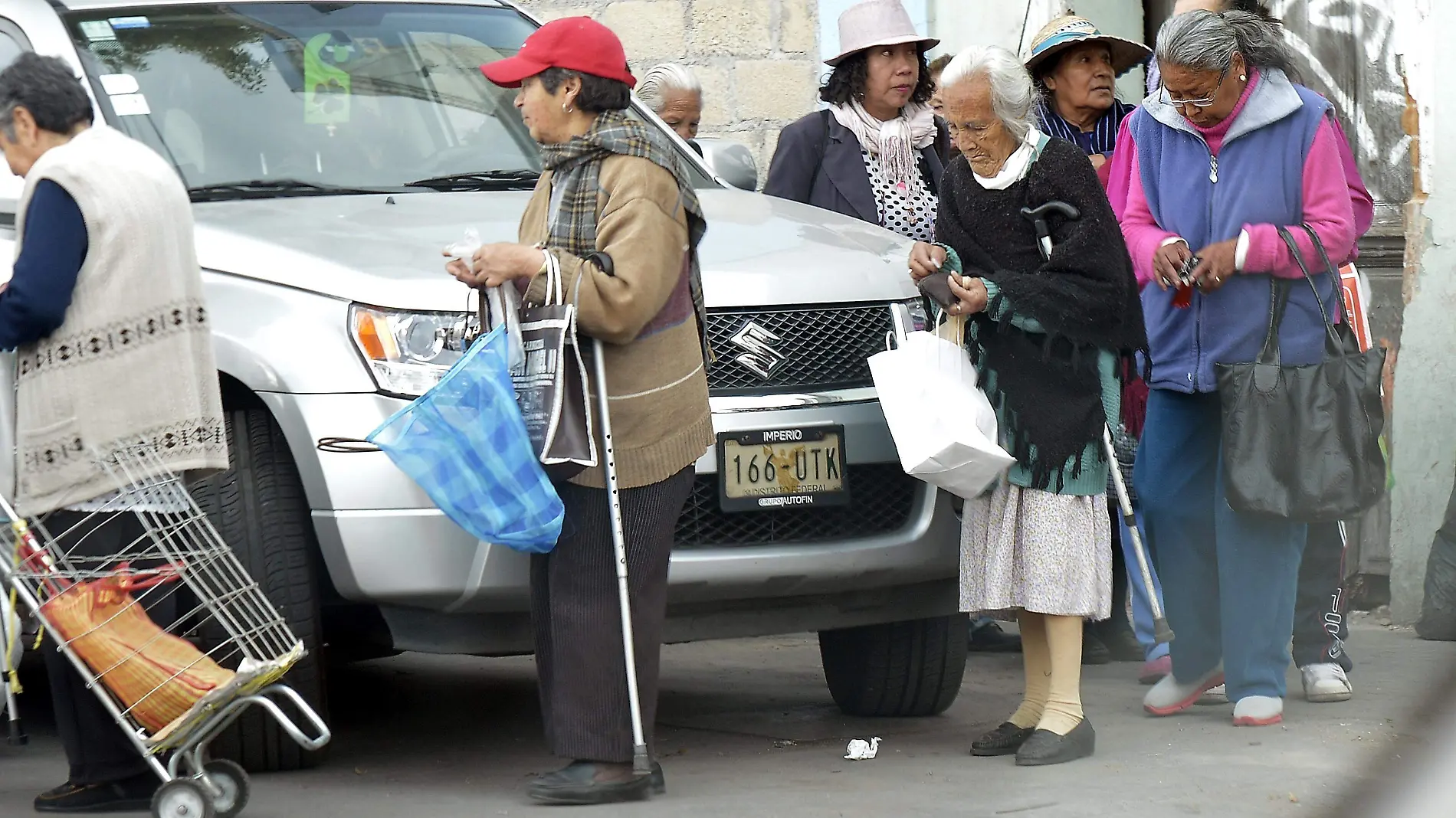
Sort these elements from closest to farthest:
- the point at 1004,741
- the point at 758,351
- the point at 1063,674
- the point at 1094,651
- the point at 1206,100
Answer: the point at 758,351 → the point at 1063,674 → the point at 1004,741 → the point at 1206,100 → the point at 1094,651

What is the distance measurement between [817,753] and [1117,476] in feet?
3.53

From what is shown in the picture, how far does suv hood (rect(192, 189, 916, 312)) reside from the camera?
4.46 metres

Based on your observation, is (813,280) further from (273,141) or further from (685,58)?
(685,58)

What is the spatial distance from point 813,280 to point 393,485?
3.87ft

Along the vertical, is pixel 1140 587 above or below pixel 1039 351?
below

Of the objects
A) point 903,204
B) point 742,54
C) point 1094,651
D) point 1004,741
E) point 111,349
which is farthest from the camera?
point 742,54

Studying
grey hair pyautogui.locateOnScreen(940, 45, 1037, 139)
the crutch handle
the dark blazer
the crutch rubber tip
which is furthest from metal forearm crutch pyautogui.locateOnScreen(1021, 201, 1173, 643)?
the crutch handle

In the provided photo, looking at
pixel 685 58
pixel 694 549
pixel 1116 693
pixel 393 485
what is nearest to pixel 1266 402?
pixel 1116 693

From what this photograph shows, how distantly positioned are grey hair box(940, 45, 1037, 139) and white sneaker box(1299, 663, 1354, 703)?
74.5 inches

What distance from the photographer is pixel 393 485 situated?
439 centimetres

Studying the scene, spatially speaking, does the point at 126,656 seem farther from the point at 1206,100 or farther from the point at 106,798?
the point at 1206,100

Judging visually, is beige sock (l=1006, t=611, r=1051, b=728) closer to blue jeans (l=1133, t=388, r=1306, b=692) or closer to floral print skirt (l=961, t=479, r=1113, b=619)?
floral print skirt (l=961, t=479, r=1113, b=619)

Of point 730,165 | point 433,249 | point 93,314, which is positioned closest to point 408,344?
point 433,249

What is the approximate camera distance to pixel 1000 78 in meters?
4.75
